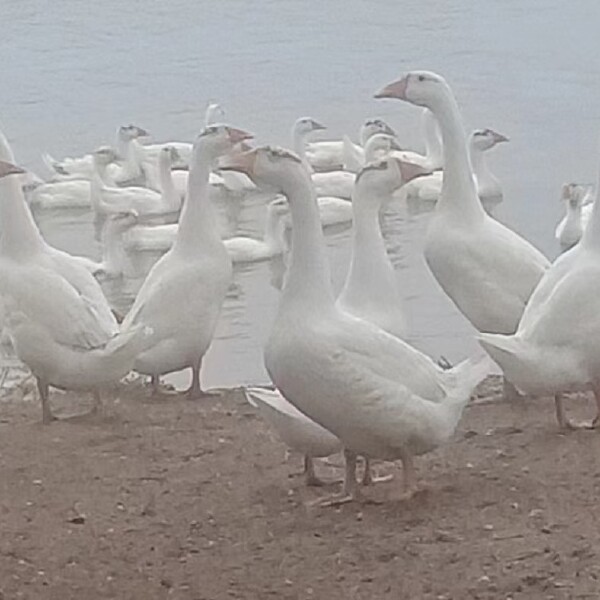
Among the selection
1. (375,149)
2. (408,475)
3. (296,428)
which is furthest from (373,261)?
(375,149)

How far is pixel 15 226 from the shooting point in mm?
7332

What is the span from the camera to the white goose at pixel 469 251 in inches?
279

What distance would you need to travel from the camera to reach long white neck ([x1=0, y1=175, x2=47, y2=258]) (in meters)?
7.29

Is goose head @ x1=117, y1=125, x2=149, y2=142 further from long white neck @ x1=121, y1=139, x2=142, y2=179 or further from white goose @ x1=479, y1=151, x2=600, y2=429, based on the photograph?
white goose @ x1=479, y1=151, x2=600, y2=429

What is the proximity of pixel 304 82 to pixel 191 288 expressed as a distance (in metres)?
9.38

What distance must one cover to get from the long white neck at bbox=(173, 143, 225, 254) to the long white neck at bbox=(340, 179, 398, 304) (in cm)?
128

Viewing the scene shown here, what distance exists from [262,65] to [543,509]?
41.7 ft

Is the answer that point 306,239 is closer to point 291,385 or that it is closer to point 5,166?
point 291,385

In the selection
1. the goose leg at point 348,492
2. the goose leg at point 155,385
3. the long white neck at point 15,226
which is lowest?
the goose leg at point 155,385

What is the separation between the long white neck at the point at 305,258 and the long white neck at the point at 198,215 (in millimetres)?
2297

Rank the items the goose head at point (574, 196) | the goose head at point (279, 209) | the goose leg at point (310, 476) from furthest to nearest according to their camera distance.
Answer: the goose head at point (279, 209) < the goose head at point (574, 196) < the goose leg at point (310, 476)

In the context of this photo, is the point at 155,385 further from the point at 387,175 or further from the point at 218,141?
the point at 387,175

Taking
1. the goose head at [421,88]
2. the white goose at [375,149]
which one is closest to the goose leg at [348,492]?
the goose head at [421,88]

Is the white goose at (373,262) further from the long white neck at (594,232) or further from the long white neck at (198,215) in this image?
the long white neck at (198,215)
